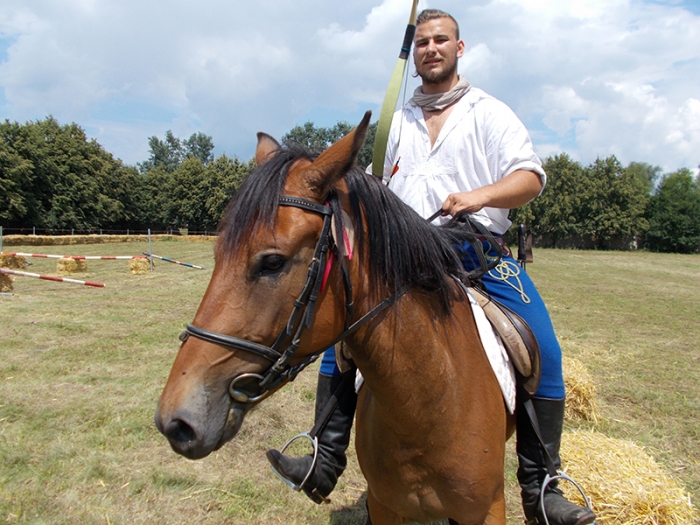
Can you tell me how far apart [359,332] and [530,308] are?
1.20m

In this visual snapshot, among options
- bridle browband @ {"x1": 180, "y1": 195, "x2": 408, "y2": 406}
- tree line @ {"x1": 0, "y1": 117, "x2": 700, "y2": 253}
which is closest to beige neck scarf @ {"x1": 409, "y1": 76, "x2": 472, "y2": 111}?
bridle browband @ {"x1": 180, "y1": 195, "x2": 408, "y2": 406}

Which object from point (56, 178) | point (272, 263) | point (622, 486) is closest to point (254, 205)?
point (272, 263)

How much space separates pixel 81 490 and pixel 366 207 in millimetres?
3889

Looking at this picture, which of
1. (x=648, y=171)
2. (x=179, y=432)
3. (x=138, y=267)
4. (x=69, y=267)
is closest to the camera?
(x=179, y=432)

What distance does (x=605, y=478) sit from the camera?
3572mm

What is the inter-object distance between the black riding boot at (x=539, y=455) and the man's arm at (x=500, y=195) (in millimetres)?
1182

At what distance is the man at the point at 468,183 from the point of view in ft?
8.06

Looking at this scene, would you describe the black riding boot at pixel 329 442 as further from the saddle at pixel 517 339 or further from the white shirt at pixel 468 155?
the white shirt at pixel 468 155

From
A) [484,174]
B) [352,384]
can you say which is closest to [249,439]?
[352,384]

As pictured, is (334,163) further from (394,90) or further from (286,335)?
(394,90)

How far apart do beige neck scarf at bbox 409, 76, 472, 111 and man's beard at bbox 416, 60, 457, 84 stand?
0.08 m

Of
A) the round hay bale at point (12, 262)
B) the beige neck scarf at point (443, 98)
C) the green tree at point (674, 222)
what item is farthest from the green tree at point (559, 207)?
the beige neck scarf at point (443, 98)

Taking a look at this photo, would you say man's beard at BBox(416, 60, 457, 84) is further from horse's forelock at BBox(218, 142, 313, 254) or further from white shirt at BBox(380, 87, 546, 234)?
horse's forelock at BBox(218, 142, 313, 254)

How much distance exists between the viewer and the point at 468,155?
103 inches
